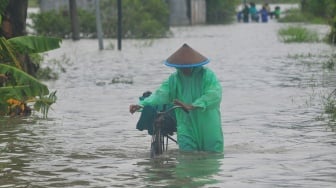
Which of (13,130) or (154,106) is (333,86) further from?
(154,106)

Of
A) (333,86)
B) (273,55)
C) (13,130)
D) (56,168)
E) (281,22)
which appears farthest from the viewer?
(281,22)

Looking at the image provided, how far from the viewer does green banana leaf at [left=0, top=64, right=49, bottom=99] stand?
11797 mm

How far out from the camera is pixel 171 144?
41.1 feet

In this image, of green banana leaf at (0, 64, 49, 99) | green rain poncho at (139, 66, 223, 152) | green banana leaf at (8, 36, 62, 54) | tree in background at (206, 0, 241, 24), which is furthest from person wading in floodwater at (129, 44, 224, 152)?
tree in background at (206, 0, 241, 24)

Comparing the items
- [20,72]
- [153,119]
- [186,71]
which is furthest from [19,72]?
[186,71]

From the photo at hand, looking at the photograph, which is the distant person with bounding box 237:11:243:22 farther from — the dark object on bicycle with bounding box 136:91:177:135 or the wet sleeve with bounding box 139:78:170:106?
the wet sleeve with bounding box 139:78:170:106

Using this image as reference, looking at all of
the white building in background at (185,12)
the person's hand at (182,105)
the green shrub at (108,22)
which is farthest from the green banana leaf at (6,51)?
the white building in background at (185,12)

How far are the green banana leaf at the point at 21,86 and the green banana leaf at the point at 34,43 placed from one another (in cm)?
36

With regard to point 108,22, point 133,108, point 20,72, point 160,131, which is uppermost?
point 20,72

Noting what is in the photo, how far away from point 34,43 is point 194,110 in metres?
2.50

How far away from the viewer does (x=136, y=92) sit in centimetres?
1980

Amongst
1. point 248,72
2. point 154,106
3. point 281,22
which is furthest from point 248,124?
point 281,22

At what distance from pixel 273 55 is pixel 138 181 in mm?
20790

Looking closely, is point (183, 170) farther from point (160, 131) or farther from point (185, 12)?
point (185, 12)
